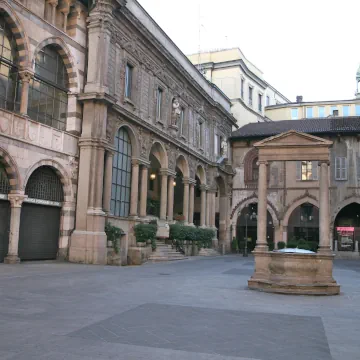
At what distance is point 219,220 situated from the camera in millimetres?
43531

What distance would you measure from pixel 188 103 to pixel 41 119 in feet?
51.9

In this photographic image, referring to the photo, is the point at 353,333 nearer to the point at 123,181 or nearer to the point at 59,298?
the point at 59,298

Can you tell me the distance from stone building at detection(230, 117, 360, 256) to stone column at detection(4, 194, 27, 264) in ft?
85.0

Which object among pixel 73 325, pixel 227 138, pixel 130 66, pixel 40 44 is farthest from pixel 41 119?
pixel 227 138

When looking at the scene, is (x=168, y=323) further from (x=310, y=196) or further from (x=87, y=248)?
(x=310, y=196)

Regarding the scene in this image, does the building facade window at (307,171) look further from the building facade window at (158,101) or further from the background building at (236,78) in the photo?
the building facade window at (158,101)

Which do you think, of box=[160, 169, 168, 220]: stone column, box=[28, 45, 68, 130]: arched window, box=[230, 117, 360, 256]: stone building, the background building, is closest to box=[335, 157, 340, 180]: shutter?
box=[230, 117, 360, 256]: stone building

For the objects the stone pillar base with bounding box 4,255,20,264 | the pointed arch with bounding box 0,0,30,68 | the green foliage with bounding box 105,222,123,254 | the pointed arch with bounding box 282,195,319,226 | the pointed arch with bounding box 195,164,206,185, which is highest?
the pointed arch with bounding box 0,0,30,68

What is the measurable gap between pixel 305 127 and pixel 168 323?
127ft

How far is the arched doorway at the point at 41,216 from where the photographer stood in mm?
19984

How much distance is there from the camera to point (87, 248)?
69.5 ft

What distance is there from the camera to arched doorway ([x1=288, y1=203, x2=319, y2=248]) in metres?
41.5

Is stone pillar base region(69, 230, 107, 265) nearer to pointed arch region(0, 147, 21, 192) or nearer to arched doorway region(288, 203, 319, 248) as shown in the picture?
pointed arch region(0, 147, 21, 192)

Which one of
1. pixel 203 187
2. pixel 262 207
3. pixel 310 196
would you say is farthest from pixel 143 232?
pixel 310 196
